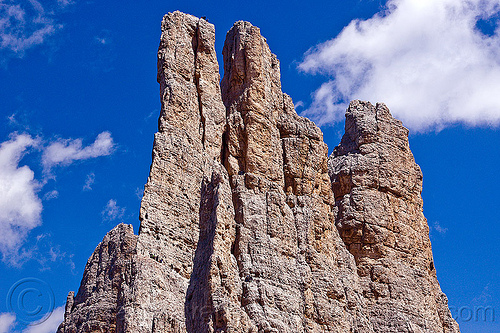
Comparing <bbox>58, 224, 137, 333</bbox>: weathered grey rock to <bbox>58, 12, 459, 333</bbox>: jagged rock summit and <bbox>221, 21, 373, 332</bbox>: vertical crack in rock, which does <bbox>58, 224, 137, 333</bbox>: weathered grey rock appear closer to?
<bbox>58, 12, 459, 333</bbox>: jagged rock summit

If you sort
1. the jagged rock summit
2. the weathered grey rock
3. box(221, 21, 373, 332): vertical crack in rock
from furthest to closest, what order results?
the weathered grey rock → box(221, 21, 373, 332): vertical crack in rock → the jagged rock summit

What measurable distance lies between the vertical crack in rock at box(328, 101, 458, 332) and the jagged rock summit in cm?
8

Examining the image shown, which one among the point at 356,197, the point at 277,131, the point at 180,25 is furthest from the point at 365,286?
the point at 180,25

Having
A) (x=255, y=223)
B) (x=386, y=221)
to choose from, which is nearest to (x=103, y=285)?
(x=255, y=223)

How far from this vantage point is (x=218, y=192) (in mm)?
43375

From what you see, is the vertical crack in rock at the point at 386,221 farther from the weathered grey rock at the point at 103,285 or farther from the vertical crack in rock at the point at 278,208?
the weathered grey rock at the point at 103,285

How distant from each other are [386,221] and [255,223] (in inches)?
522

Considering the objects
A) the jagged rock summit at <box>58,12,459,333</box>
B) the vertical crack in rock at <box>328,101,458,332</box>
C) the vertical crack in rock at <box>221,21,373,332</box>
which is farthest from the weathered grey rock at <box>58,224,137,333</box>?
the vertical crack in rock at <box>328,101,458,332</box>

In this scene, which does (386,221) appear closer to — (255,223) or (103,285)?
(255,223)

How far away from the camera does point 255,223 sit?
4472cm

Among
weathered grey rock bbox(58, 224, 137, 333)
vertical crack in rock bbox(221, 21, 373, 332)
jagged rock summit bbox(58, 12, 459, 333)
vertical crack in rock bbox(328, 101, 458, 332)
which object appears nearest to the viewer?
jagged rock summit bbox(58, 12, 459, 333)

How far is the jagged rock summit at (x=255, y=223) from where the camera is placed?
42.7 m

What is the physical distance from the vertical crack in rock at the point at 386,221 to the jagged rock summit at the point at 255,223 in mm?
79

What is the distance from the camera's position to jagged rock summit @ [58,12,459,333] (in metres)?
42.7
